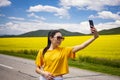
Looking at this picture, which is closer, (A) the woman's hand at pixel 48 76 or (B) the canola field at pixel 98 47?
(A) the woman's hand at pixel 48 76

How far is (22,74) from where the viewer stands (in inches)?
510

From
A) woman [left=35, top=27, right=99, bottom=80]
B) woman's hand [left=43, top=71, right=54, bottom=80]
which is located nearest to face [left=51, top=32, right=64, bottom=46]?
woman [left=35, top=27, right=99, bottom=80]

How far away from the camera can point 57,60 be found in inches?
162

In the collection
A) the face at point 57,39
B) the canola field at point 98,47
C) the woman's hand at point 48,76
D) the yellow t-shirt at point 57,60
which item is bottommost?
the canola field at point 98,47

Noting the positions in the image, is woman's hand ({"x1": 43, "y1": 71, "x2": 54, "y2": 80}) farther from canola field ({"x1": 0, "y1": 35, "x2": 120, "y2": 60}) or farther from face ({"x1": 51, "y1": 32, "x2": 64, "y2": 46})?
canola field ({"x1": 0, "y1": 35, "x2": 120, "y2": 60})

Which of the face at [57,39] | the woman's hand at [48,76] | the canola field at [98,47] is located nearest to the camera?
the woman's hand at [48,76]

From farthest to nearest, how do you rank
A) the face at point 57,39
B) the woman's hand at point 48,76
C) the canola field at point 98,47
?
the canola field at point 98,47 < the face at point 57,39 < the woman's hand at point 48,76

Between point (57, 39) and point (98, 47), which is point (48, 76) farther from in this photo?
point (98, 47)

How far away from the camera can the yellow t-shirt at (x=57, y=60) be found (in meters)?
4.11

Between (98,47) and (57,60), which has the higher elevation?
(57,60)

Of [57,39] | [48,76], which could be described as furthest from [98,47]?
[48,76]

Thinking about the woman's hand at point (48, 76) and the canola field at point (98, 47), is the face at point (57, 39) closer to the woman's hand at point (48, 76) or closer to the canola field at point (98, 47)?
the woman's hand at point (48, 76)

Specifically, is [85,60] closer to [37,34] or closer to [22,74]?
[22,74]

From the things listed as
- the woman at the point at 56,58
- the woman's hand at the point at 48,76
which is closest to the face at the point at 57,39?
the woman at the point at 56,58
